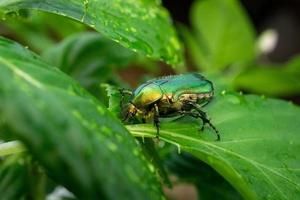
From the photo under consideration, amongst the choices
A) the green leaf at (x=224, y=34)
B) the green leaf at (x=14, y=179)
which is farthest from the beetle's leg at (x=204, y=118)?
the green leaf at (x=224, y=34)

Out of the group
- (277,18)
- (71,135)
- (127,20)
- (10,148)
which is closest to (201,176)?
(127,20)

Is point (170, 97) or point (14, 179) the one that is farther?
point (14, 179)

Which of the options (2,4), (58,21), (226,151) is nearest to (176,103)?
(226,151)

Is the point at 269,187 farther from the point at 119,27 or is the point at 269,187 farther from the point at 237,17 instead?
the point at 237,17

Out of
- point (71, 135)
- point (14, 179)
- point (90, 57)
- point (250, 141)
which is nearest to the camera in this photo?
point (71, 135)

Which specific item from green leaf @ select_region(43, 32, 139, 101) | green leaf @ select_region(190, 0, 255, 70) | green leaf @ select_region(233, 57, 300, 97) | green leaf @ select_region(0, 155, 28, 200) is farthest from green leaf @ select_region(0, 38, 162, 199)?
green leaf @ select_region(190, 0, 255, 70)

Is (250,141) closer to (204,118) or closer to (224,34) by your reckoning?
(204,118)
